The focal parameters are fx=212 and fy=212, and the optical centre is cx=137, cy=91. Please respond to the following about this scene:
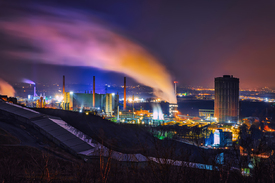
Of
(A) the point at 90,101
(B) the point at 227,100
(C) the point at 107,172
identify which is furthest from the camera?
(A) the point at 90,101

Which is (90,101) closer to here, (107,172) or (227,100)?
(227,100)

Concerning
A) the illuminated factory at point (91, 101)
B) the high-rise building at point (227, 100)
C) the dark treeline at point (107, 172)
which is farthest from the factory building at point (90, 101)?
the dark treeline at point (107, 172)

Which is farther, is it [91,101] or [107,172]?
[91,101]

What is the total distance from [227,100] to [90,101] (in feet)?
77.1

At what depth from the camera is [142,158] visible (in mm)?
10797

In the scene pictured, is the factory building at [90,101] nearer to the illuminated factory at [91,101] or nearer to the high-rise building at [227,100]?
the illuminated factory at [91,101]

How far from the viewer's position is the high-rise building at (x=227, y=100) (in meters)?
34.9

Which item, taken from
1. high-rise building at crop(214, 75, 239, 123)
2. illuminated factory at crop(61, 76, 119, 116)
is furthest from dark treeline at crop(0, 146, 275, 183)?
high-rise building at crop(214, 75, 239, 123)

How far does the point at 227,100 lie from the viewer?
3516cm

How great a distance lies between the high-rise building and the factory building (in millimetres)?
17844

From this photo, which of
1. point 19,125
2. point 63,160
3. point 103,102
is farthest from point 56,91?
point 63,160

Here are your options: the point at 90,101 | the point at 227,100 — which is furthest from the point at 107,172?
the point at 227,100

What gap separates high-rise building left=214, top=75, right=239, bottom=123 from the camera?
34875 mm

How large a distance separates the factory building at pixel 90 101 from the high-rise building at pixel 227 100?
1784cm
